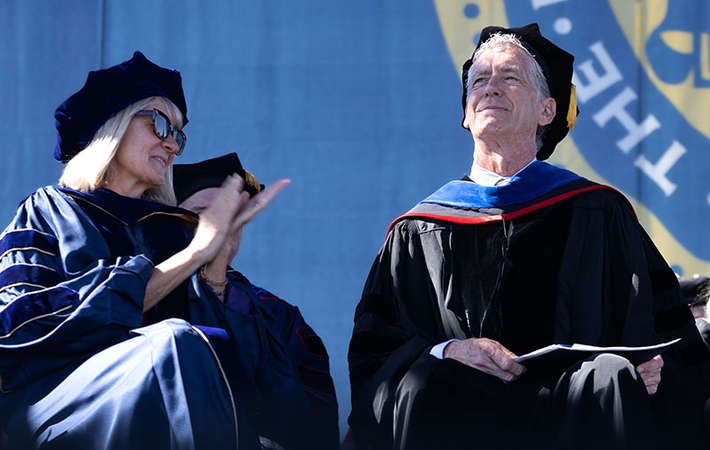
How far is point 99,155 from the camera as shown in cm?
331

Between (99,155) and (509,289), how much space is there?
4.73 ft

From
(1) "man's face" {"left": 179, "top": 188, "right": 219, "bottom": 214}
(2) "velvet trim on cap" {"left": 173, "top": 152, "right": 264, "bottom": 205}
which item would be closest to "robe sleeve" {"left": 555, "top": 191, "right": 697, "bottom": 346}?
(2) "velvet trim on cap" {"left": 173, "top": 152, "right": 264, "bottom": 205}

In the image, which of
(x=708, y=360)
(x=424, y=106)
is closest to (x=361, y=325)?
(x=708, y=360)

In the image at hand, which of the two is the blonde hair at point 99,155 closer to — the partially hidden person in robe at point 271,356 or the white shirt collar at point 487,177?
the partially hidden person in robe at point 271,356

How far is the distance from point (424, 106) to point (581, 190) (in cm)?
209

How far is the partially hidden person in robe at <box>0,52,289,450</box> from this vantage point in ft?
8.37

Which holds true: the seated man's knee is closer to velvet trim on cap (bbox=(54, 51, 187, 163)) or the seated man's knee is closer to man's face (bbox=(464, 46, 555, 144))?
man's face (bbox=(464, 46, 555, 144))

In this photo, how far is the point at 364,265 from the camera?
525 cm

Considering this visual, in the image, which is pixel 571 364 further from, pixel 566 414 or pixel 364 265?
pixel 364 265

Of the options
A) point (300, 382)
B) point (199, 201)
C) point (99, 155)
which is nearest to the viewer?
point (99, 155)

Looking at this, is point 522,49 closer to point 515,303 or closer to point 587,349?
point 515,303

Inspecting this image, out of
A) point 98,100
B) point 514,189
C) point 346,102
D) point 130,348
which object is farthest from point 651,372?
point 346,102

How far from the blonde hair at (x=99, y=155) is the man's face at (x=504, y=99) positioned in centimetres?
109

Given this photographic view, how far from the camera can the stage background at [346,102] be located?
16.7 feet
